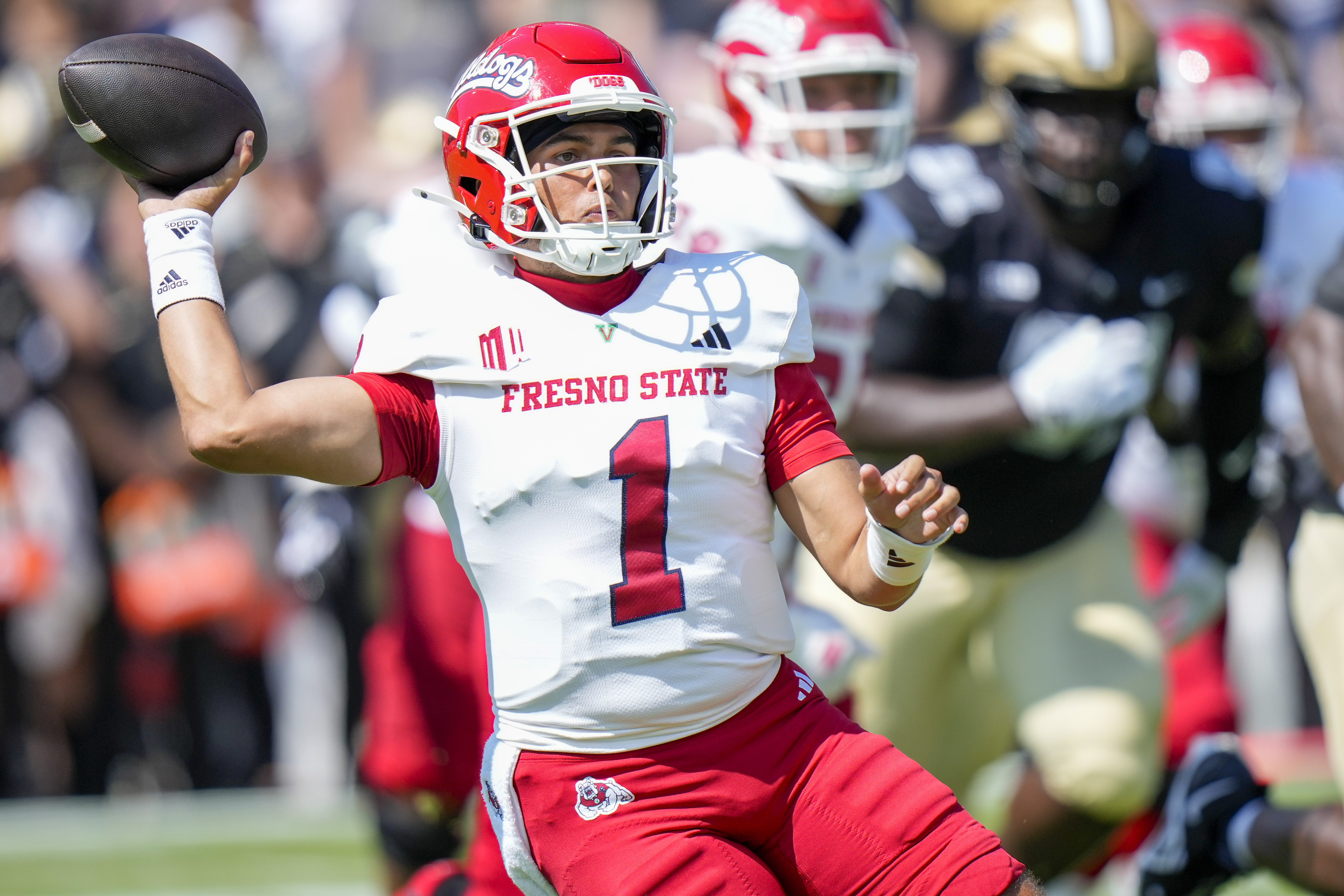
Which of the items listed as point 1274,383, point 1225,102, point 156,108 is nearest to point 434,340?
point 156,108

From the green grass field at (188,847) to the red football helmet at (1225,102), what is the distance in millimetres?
3412

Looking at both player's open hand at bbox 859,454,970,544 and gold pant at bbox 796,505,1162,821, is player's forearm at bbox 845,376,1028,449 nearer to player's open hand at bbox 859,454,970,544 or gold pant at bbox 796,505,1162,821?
gold pant at bbox 796,505,1162,821

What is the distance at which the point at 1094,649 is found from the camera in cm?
390

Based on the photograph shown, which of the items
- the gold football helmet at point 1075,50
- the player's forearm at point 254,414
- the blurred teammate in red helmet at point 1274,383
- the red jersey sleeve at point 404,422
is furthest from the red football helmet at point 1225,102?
the player's forearm at point 254,414

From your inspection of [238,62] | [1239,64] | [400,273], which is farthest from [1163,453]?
[238,62]

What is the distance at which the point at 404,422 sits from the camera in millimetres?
2232

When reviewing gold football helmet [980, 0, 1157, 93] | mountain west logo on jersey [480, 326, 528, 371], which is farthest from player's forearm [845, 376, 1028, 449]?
mountain west logo on jersey [480, 326, 528, 371]

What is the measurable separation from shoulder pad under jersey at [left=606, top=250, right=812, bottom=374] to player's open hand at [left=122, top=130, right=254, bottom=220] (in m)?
0.54

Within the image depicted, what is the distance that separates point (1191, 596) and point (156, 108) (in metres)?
3.14

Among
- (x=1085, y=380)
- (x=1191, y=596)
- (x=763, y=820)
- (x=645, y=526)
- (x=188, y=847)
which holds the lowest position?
(x=188, y=847)

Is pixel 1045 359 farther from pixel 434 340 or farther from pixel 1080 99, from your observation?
pixel 434 340

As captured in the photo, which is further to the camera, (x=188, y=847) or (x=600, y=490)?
(x=188, y=847)

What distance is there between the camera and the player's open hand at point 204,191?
7.38 feet

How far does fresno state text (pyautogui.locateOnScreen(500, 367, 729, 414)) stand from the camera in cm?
225
